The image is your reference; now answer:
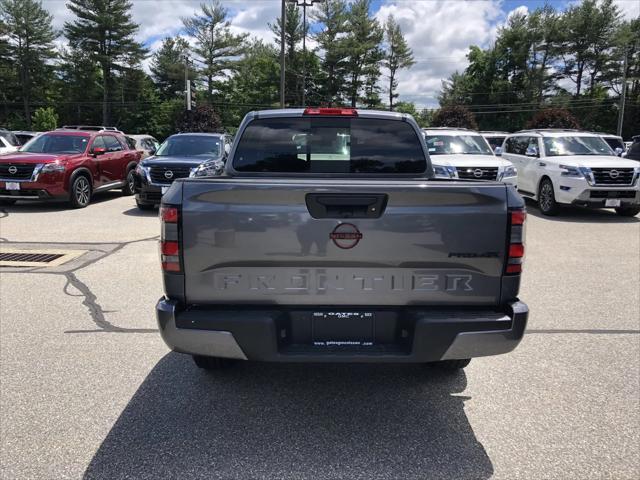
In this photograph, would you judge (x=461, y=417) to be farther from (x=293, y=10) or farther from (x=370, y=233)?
(x=293, y=10)

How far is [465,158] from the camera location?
12.9 m

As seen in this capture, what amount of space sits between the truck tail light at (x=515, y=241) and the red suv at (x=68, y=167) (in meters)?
11.7

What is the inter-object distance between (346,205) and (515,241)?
94 cm

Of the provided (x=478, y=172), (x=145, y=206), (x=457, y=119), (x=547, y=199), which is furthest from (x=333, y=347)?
(x=457, y=119)

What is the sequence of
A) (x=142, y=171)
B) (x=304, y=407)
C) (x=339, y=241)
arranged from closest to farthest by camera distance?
(x=339, y=241)
(x=304, y=407)
(x=142, y=171)

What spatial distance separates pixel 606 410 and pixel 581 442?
0.51 m

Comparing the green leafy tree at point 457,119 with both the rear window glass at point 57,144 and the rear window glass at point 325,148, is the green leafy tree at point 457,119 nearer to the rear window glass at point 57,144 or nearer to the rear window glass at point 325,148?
the rear window glass at point 57,144

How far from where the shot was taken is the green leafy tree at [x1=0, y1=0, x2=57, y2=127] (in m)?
60.7

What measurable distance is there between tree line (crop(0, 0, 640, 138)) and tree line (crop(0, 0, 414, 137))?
4.8 inches

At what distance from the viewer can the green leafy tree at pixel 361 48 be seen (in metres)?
61.7

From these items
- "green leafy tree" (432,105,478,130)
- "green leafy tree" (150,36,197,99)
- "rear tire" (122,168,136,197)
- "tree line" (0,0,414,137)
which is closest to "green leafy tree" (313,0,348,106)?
"tree line" (0,0,414,137)

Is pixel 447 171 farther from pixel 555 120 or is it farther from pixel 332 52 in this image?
pixel 332 52

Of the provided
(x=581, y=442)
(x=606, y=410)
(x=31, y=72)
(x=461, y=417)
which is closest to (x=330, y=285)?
(x=461, y=417)

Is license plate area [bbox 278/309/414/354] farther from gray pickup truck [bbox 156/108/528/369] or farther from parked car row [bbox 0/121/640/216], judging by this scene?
parked car row [bbox 0/121/640/216]
